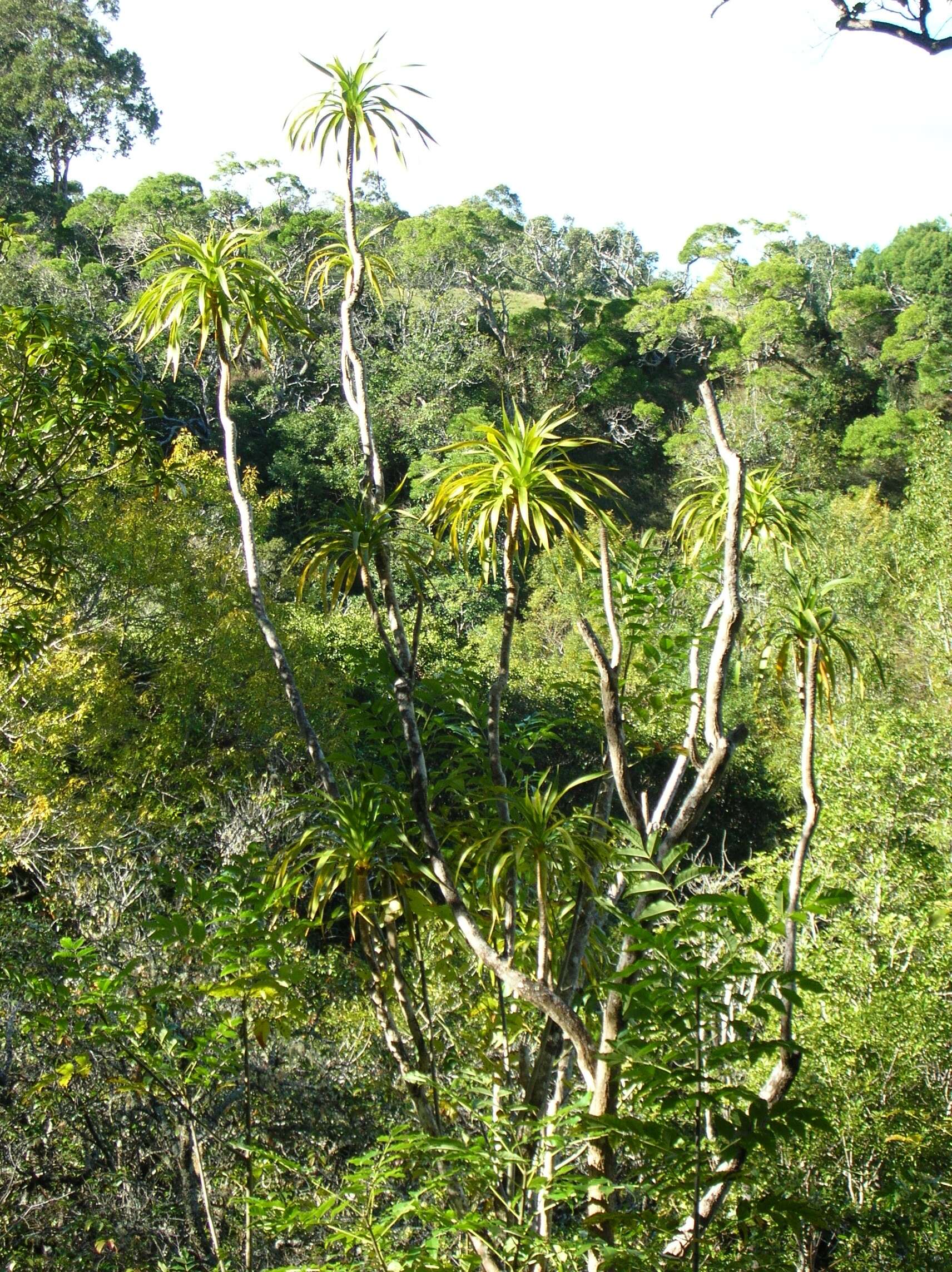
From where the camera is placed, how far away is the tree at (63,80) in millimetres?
32875

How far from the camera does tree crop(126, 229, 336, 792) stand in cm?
243

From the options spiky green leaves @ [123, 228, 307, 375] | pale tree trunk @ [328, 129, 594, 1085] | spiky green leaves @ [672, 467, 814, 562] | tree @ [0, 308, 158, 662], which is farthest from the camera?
tree @ [0, 308, 158, 662]

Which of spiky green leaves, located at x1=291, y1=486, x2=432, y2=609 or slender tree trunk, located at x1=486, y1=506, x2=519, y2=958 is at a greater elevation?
spiky green leaves, located at x1=291, y1=486, x2=432, y2=609

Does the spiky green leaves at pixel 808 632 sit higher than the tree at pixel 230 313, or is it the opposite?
the tree at pixel 230 313

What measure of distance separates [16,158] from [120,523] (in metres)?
25.6

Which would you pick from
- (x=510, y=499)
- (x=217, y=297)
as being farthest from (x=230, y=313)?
(x=510, y=499)

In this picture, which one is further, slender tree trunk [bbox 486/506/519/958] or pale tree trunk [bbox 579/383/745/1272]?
slender tree trunk [bbox 486/506/519/958]

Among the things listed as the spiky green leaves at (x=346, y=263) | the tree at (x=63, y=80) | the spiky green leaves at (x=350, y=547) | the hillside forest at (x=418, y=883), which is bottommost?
the hillside forest at (x=418, y=883)

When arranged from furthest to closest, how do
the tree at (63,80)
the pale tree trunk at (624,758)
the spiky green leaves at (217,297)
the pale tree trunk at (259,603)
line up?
1. the tree at (63,80)
2. the spiky green leaves at (217,297)
3. the pale tree trunk at (259,603)
4. the pale tree trunk at (624,758)

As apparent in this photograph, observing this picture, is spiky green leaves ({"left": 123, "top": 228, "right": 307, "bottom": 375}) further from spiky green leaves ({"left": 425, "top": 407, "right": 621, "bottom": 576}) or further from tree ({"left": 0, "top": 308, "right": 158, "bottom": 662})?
tree ({"left": 0, "top": 308, "right": 158, "bottom": 662})

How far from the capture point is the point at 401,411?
25.3 m

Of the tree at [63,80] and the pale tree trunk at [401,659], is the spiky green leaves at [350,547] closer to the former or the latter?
the pale tree trunk at [401,659]

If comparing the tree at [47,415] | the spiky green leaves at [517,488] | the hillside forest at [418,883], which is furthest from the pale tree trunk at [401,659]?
the tree at [47,415]

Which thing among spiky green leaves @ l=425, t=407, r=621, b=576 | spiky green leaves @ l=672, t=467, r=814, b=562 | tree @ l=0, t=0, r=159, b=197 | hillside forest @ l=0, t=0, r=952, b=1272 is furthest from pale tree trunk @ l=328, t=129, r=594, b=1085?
tree @ l=0, t=0, r=159, b=197
